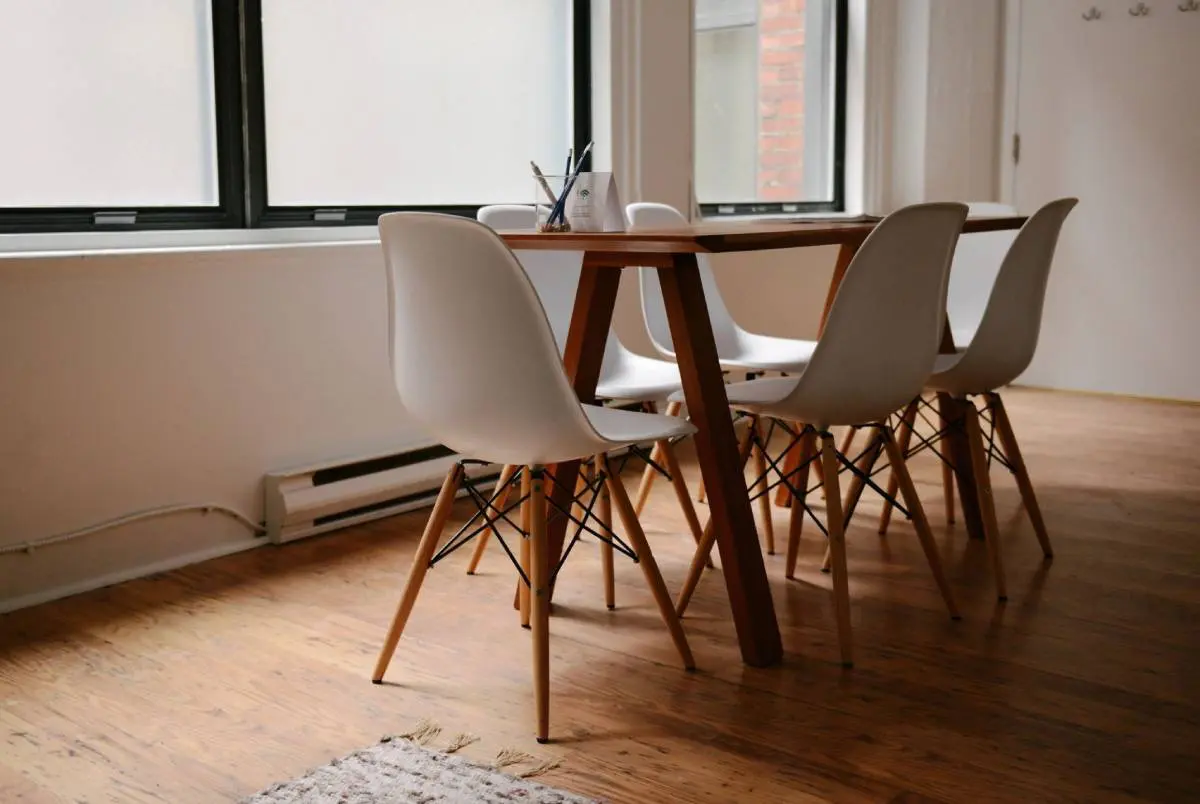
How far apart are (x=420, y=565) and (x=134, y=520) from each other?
3.41 feet

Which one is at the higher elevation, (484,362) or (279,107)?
(279,107)

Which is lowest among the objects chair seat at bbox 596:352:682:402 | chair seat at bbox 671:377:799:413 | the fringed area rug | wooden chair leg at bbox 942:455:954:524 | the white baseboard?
the fringed area rug

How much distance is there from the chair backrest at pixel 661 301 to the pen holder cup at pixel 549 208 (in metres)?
0.79

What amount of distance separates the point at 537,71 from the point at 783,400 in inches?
85.2

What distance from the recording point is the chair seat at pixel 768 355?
353cm

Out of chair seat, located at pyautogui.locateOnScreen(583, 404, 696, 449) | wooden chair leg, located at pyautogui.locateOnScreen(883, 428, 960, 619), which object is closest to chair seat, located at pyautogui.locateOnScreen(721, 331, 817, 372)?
wooden chair leg, located at pyautogui.locateOnScreen(883, 428, 960, 619)

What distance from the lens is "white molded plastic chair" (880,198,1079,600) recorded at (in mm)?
2959

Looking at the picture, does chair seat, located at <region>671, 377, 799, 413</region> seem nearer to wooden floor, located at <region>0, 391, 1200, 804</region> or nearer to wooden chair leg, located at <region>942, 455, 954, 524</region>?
wooden floor, located at <region>0, 391, 1200, 804</region>

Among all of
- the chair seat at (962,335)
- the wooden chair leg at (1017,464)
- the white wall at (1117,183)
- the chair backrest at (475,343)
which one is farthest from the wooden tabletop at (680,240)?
the white wall at (1117,183)

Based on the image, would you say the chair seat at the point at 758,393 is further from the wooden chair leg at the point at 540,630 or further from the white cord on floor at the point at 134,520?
the white cord on floor at the point at 134,520

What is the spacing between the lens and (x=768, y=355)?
3648 millimetres

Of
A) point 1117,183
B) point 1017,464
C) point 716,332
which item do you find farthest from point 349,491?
point 1117,183

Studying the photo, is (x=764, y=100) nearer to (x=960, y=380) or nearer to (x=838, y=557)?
(x=960, y=380)

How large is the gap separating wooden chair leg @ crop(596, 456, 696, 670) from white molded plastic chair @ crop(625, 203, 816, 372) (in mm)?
1135
